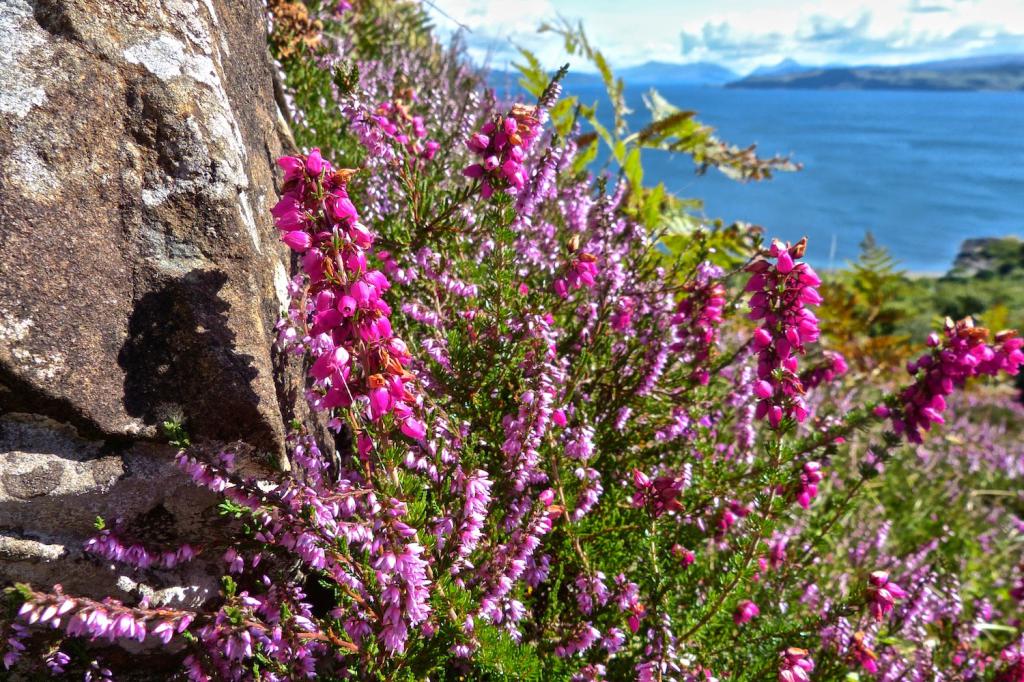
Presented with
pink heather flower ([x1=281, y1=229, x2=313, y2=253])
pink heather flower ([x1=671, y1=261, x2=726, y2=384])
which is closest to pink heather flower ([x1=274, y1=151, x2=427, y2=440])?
pink heather flower ([x1=281, y1=229, x2=313, y2=253])

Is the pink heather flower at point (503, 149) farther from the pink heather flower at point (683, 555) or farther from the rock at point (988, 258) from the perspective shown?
the rock at point (988, 258)

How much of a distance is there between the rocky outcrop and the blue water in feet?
87.2

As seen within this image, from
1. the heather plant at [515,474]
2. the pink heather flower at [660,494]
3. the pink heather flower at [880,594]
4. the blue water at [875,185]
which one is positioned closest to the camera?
the heather plant at [515,474]

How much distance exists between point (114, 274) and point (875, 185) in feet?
270

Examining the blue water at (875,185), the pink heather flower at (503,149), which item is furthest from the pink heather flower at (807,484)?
the blue water at (875,185)

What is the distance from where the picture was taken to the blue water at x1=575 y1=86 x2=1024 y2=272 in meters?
49.8

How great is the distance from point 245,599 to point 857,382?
5585 millimetres

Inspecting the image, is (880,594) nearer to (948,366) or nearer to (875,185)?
(948,366)

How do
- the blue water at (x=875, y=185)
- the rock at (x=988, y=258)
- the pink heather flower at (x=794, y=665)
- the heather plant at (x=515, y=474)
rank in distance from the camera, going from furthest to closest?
the blue water at (x=875, y=185)
the rock at (x=988, y=258)
the pink heather flower at (x=794, y=665)
the heather plant at (x=515, y=474)

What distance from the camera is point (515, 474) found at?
2.18 metres

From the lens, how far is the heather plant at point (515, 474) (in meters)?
1.59

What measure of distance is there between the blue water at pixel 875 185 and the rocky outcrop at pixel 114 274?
26.6 m

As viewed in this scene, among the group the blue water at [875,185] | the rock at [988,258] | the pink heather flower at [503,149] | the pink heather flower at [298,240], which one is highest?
the pink heather flower at [503,149]

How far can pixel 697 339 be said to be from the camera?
2.95m
